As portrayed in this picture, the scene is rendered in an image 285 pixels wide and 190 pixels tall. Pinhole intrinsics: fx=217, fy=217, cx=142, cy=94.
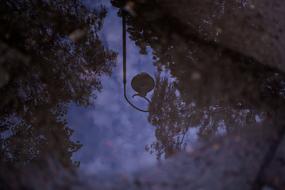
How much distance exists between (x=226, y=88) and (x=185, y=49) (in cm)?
80

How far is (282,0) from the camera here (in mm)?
2076

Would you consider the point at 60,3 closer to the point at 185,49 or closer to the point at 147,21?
the point at 147,21

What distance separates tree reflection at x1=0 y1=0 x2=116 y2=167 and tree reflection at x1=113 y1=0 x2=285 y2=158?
0.71m

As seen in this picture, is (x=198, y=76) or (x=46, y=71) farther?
(x=46, y=71)

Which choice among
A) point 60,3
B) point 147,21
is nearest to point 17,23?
point 60,3

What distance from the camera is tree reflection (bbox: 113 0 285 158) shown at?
250cm

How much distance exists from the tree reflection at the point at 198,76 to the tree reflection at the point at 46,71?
0.71 metres

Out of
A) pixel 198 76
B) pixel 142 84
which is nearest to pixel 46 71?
pixel 142 84

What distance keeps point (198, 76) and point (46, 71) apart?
2.13 m

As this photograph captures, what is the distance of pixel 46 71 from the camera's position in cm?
311

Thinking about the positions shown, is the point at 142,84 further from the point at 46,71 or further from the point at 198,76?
the point at 46,71

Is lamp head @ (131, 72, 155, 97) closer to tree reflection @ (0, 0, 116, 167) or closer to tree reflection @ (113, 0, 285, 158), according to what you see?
tree reflection @ (113, 0, 285, 158)

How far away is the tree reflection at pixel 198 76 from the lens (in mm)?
2498

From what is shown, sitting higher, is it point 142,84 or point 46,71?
point 46,71
